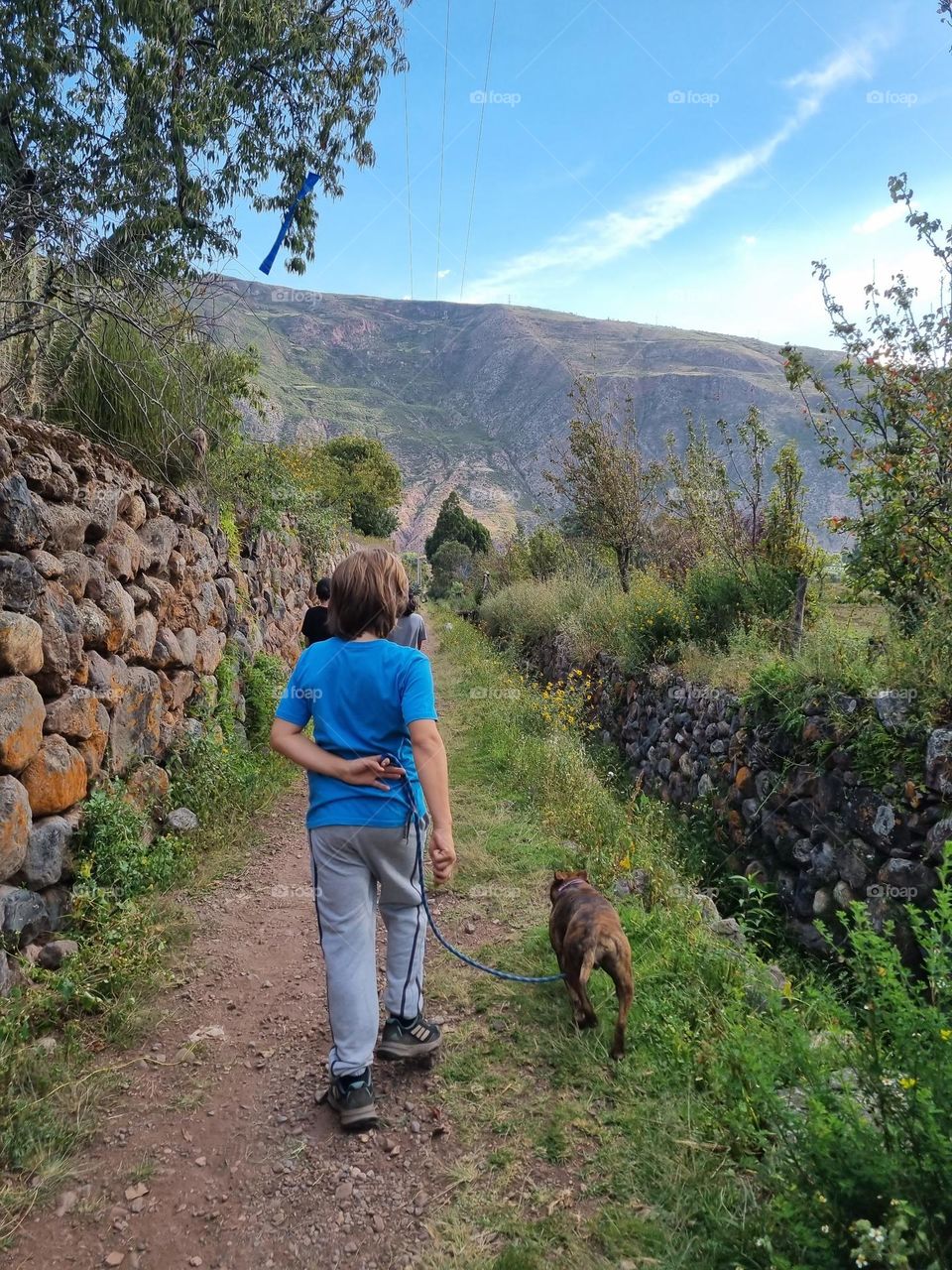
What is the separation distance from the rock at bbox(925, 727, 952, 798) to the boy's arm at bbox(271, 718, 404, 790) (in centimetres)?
343

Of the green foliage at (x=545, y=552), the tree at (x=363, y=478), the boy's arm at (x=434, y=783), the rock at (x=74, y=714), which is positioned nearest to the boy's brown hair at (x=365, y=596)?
the boy's arm at (x=434, y=783)

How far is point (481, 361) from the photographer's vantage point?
132500 millimetres

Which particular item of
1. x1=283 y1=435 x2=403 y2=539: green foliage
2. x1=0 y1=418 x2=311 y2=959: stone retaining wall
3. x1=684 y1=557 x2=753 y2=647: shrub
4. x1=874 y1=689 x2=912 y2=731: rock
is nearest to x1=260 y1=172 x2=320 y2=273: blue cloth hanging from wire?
x1=0 y1=418 x2=311 y2=959: stone retaining wall

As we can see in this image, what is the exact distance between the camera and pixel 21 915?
328 centimetres

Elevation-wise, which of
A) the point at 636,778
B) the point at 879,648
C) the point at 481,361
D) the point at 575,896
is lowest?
the point at 636,778

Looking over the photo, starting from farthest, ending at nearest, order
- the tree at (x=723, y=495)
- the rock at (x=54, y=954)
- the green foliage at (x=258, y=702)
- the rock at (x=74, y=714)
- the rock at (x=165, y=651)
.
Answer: the tree at (x=723, y=495) < the green foliage at (x=258, y=702) < the rock at (x=165, y=651) < the rock at (x=74, y=714) < the rock at (x=54, y=954)

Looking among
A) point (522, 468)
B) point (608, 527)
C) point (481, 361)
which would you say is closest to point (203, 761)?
point (608, 527)

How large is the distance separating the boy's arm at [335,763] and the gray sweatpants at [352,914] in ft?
0.58

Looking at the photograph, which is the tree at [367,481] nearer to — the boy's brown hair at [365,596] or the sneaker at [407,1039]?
the boy's brown hair at [365,596]

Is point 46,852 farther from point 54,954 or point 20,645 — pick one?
point 20,645

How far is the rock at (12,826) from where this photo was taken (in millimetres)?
3229

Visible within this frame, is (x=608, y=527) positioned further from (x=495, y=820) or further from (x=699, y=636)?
→ (x=495, y=820)

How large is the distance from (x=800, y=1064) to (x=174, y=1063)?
98.3 inches

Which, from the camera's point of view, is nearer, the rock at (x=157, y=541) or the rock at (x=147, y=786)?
the rock at (x=147, y=786)
